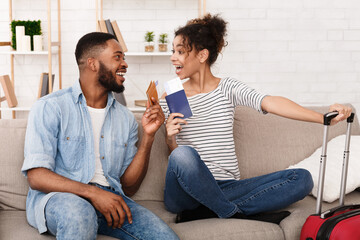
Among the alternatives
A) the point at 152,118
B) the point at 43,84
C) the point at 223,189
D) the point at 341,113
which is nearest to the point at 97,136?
the point at 152,118

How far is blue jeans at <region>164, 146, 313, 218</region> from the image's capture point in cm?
194

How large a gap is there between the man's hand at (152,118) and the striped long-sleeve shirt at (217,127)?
0.19 metres

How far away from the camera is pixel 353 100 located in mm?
4406

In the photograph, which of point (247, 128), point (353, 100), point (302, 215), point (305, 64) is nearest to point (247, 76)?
point (305, 64)

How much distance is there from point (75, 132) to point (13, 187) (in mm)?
409

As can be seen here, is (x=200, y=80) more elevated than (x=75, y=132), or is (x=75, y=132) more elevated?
(x=200, y=80)

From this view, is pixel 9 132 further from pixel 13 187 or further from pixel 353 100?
pixel 353 100

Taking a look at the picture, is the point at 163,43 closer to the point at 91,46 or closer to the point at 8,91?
the point at 8,91

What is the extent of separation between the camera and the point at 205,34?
239 centimetres

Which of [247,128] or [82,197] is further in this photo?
[247,128]

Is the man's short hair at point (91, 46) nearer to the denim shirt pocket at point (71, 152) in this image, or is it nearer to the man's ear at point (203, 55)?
the denim shirt pocket at point (71, 152)

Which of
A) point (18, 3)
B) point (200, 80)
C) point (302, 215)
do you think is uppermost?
point (18, 3)

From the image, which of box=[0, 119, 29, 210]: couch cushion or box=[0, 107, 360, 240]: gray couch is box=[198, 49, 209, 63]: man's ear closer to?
box=[0, 107, 360, 240]: gray couch

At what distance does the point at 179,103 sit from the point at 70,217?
684 millimetres
